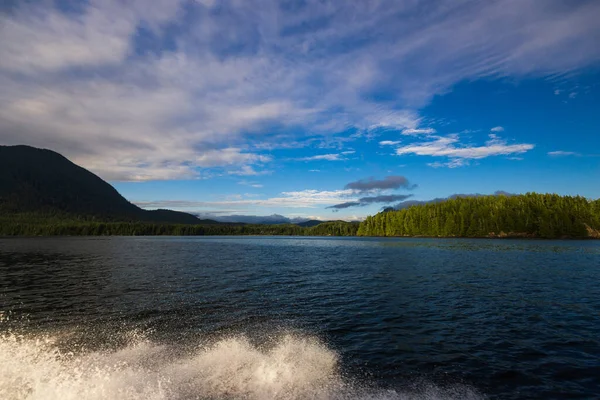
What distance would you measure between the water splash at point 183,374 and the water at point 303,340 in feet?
0.27

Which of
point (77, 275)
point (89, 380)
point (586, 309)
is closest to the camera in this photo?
point (89, 380)

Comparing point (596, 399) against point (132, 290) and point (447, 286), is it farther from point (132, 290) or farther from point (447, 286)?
point (132, 290)

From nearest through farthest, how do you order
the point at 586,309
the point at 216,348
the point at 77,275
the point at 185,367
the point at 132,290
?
the point at 185,367, the point at 216,348, the point at 586,309, the point at 132,290, the point at 77,275

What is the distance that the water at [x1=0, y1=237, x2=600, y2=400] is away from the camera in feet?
46.9

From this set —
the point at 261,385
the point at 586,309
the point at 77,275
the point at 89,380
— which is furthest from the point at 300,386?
the point at 77,275

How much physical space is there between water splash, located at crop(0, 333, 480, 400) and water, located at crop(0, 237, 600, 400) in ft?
0.27

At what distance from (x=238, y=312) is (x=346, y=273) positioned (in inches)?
1073

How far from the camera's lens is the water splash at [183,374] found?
44.1 ft

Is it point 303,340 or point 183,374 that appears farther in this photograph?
point 303,340

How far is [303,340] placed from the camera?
67.4ft

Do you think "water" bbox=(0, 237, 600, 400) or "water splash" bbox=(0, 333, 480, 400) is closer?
"water splash" bbox=(0, 333, 480, 400)

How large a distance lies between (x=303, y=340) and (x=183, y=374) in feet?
25.6

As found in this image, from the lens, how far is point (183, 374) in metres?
15.2

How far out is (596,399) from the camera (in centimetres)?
1360
